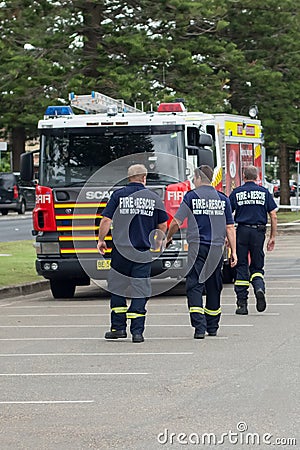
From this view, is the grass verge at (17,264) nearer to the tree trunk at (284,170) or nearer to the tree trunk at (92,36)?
the tree trunk at (92,36)

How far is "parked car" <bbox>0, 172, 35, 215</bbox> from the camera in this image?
172 ft

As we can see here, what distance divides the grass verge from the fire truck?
6.91 feet

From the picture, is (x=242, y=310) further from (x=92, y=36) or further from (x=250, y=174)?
(x=92, y=36)

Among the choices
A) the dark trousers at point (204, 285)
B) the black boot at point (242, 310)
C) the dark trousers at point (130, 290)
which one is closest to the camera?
the dark trousers at point (130, 290)

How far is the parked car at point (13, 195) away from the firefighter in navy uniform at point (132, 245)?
Result: 39010 mm

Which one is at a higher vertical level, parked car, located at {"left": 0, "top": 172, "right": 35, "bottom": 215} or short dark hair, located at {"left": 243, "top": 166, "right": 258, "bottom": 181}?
short dark hair, located at {"left": 243, "top": 166, "right": 258, "bottom": 181}

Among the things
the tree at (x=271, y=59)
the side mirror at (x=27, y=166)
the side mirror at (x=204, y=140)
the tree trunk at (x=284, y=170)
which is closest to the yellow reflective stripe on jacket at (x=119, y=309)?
the side mirror at (x=204, y=140)

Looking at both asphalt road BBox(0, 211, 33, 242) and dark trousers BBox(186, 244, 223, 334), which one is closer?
dark trousers BBox(186, 244, 223, 334)

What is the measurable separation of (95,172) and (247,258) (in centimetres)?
330

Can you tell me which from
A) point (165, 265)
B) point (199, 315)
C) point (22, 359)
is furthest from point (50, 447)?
point (165, 265)

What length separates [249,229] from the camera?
1453 cm

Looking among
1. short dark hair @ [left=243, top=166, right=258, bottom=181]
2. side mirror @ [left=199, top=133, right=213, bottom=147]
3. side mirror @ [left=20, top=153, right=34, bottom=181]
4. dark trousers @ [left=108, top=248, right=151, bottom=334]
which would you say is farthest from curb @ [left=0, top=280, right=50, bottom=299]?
dark trousers @ [left=108, top=248, right=151, bottom=334]

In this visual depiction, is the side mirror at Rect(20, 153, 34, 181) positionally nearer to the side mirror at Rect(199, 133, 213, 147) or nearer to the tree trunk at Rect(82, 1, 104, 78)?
the side mirror at Rect(199, 133, 213, 147)

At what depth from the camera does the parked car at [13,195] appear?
52.5m
